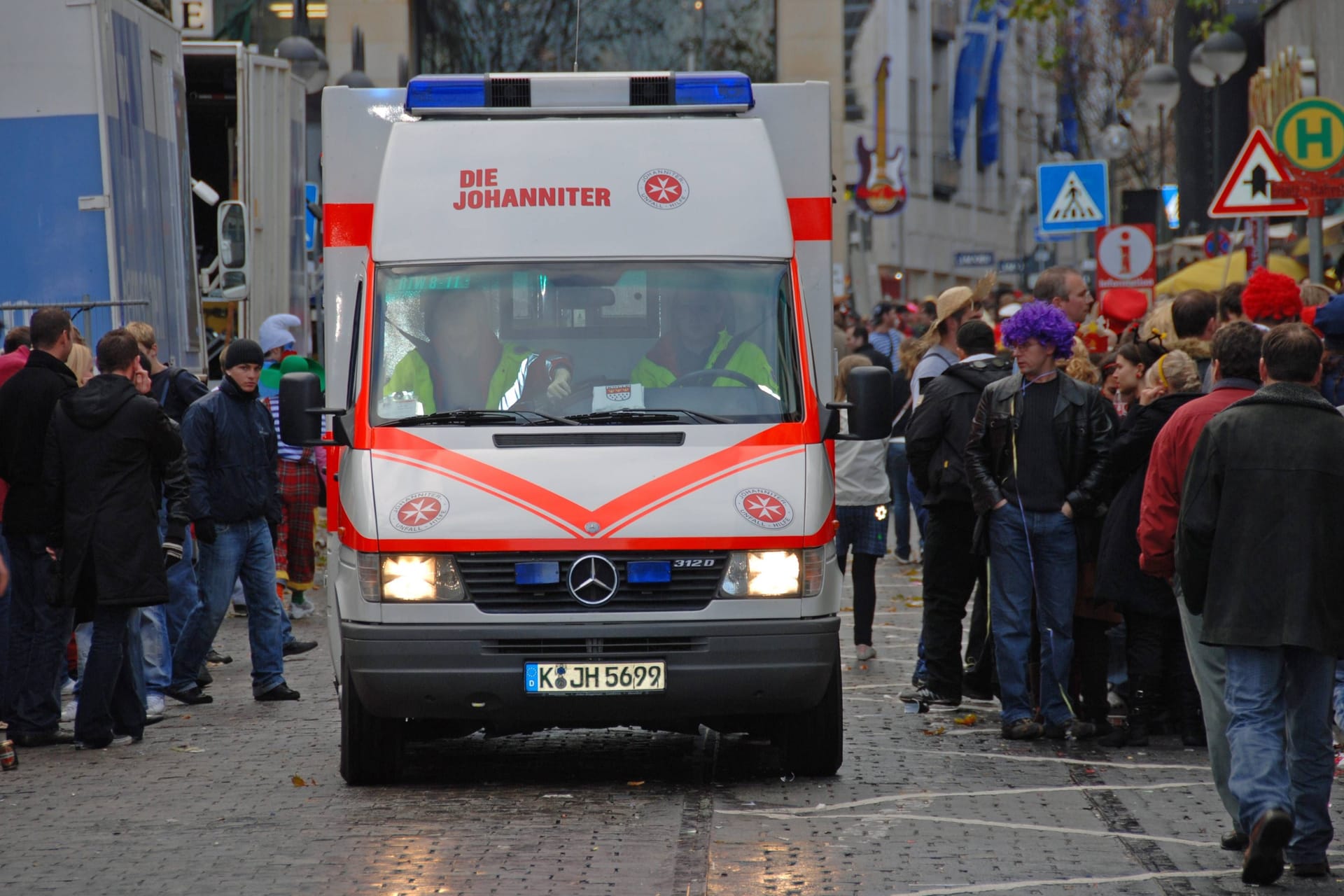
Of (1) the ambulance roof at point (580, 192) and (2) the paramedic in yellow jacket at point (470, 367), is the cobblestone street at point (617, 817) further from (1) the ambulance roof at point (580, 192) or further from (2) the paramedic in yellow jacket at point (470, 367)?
(1) the ambulance roof at point (580, 192)

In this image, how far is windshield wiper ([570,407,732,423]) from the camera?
826 centimetres

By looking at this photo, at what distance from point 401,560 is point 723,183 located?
7.35ft

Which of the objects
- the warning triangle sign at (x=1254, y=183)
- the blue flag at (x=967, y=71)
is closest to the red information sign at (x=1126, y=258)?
the warning triangle sign at (x=1254, y=183)

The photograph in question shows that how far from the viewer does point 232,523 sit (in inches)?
438

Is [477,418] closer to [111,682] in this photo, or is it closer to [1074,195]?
[111,682]

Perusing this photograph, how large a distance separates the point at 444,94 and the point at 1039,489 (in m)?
3.29

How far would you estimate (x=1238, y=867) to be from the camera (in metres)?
6.89

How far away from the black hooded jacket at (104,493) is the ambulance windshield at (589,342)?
5.31ft

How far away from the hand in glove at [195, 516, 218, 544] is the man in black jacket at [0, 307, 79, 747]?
1.18 m

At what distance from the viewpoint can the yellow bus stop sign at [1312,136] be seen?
1370 centimetres

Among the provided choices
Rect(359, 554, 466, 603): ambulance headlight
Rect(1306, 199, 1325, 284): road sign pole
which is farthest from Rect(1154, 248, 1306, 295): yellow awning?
Rect(359, 554, 466, 603): ambulance headlight

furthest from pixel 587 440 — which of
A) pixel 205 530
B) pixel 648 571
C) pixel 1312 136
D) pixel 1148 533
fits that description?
pixel 1312 136

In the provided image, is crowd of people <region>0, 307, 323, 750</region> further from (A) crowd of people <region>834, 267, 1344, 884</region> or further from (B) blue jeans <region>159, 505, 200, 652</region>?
(A) crowd of people <region>834, 267, 1344, 884</region>

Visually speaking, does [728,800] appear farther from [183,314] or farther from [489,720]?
[183,314]
